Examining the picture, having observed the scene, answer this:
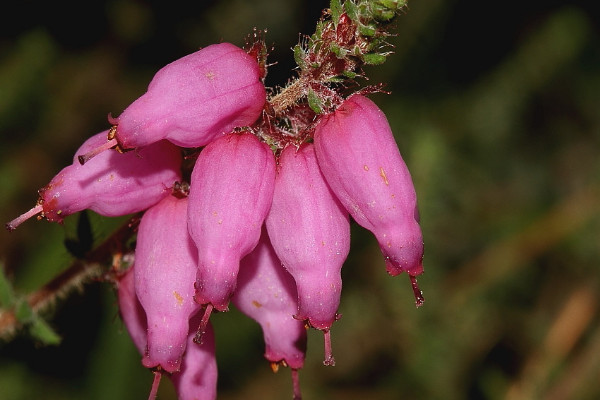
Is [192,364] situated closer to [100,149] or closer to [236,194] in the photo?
[236,194]

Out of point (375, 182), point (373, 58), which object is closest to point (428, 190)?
point (373, 58)

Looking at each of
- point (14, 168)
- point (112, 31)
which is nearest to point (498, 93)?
point (112, 31)

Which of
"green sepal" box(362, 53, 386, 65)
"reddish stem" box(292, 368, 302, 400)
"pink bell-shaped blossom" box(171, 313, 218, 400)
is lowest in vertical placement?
"reddish stem" box(292, 368, 302, 400)

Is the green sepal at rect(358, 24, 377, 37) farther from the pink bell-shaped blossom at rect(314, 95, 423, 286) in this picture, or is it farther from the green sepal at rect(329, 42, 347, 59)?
the pink bell-shaped blossom at rect(314, 95, 423, 286)

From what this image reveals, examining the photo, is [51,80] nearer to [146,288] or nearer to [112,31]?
[112,31]

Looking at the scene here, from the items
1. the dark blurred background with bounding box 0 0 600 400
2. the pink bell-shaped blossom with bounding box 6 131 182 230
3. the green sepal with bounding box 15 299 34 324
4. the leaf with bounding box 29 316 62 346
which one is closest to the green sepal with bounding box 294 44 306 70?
the pink bell-shaped blossom with bounding box 6 131 182 230

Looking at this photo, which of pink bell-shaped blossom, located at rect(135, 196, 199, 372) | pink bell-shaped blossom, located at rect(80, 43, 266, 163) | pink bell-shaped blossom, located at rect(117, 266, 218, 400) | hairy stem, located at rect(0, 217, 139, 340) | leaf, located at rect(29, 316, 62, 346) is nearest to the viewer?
pink bell-shaped blossom, located at rect(80, 43, 266, 163)

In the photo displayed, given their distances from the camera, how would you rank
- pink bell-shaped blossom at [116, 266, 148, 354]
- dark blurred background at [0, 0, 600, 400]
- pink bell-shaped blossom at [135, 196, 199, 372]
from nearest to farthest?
pink bell-shaped blossom at [135, 196, 199, 372] → pink bell-shaped blossom at [116, 266, 148, 354] → dark blurred background at [0, 0, 600, 400]
